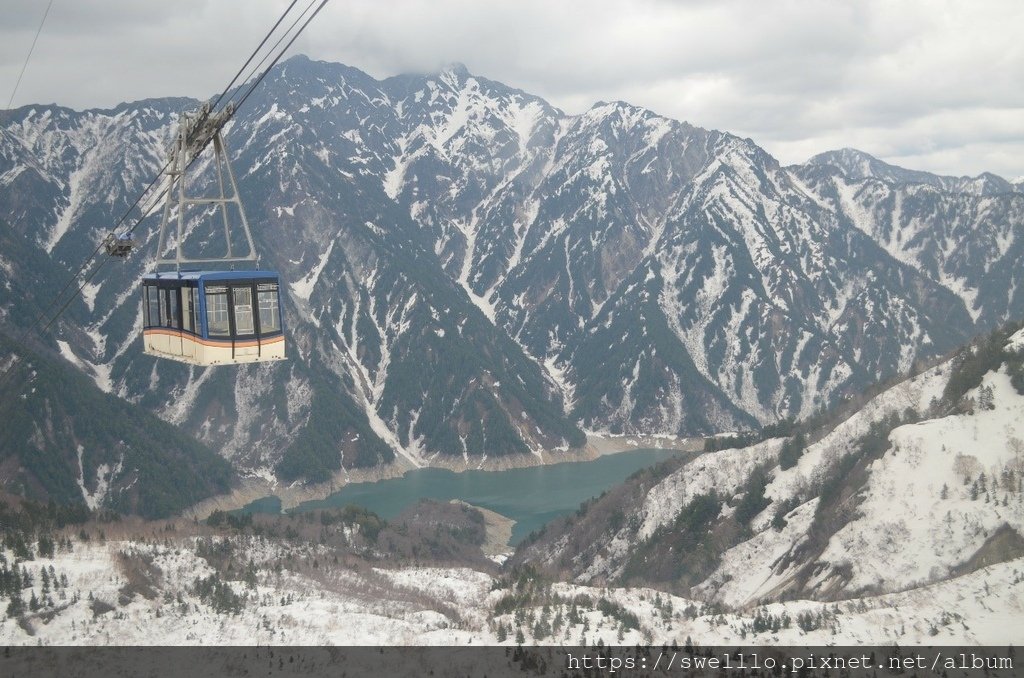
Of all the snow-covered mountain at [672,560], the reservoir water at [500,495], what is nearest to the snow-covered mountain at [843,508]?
the snow-covered mountain at [672,560]

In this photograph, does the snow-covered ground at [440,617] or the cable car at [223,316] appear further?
the snow-covered ground at [440,617]

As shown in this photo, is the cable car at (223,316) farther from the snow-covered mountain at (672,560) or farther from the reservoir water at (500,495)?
the reservoir water at (500,495)

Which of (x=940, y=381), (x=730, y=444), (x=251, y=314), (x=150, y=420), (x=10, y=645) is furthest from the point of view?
(x=150, y=420)

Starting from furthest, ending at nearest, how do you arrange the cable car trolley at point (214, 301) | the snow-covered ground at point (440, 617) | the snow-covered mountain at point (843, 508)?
the snow-covered mountain at point (843, 508)
the snow-covered ground at point (440, 617)
the cable car trolley at point (214, 301)

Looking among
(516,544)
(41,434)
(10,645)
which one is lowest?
(516,544)

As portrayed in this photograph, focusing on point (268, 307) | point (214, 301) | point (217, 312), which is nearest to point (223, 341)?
point (217, 312)

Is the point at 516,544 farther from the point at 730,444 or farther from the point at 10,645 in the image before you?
the point at 10,645

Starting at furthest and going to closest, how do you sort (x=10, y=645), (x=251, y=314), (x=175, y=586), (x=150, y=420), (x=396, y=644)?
(x=150, y=420), (x=175, y=586), (x=396, y=644), (x=10, y=645), (x=251, y=314)

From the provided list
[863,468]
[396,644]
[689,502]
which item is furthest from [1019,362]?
[396,644]
